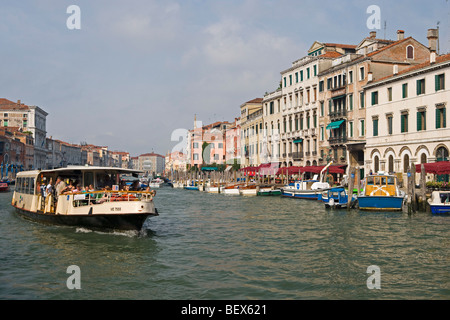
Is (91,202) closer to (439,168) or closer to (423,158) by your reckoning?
(439,168)

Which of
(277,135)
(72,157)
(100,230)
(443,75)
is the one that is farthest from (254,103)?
(72,157)

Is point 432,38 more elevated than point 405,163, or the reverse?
point 432,38

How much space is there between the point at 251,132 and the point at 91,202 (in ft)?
165

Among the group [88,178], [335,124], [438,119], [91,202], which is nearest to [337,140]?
[335,124]

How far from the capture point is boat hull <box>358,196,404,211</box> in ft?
78.8

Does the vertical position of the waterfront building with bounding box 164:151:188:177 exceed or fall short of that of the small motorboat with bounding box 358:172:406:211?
it exceeds it

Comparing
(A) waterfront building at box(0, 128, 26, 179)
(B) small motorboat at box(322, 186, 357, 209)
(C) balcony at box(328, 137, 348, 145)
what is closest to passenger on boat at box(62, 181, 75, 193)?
(B) small motorboat at box(322, 186, 357, 209)

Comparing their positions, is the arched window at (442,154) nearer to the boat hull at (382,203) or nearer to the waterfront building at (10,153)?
the boat hull at (382,203)

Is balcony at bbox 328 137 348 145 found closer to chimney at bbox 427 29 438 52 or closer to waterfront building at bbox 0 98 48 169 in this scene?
chimney at bbox 427 29 438 52

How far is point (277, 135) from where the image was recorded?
56656 millimetres

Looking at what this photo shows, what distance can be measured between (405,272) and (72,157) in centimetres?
15333

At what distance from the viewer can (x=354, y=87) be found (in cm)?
4066

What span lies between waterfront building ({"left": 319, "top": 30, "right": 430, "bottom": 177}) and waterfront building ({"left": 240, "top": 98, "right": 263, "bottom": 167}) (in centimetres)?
1658

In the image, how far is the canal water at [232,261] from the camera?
9.39 meters
